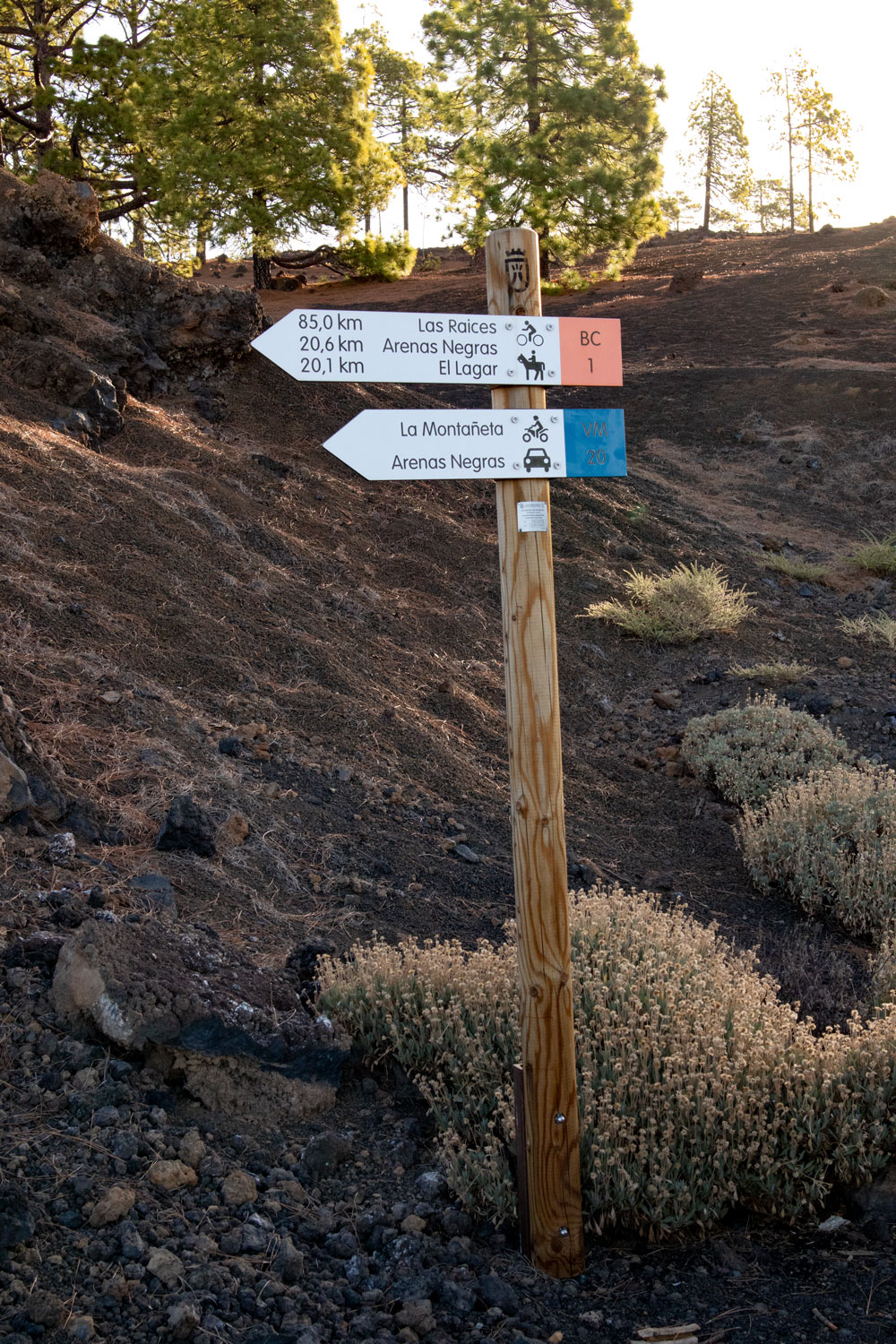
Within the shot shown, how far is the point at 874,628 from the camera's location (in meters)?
10.7

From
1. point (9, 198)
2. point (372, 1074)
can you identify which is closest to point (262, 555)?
point (9, 198)

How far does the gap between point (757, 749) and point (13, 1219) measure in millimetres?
5896

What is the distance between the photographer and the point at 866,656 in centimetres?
1034

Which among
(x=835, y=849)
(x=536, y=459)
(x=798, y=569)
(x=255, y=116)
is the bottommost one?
(x=835, y=849)

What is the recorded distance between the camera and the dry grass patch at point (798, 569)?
1282cm

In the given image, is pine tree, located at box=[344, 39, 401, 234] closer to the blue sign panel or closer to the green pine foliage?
the green pine foliage

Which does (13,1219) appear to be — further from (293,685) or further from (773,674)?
(773,674)

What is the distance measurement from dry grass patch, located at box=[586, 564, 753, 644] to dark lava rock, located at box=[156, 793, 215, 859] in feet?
20.3

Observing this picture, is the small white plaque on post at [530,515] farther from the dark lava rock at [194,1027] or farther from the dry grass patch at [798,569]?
the dry grass patch at [798,569]

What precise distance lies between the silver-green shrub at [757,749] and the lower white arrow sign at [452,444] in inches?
178

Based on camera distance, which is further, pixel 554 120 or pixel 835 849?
pixel 554 120

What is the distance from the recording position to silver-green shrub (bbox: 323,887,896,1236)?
10.3ft

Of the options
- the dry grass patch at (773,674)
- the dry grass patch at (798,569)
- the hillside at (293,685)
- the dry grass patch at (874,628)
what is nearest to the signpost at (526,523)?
the hillside at (293,685)

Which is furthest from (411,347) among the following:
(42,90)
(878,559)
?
(42,90)
